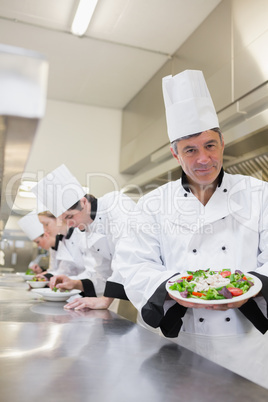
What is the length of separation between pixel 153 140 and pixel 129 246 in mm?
2389

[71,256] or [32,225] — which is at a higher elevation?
[32,225]

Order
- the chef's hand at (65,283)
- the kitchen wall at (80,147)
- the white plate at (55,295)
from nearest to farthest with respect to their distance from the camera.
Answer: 1. the white plate at (55,295)
2. the chef's hand at (65,283)
3. the kitchen wall at (80,147)

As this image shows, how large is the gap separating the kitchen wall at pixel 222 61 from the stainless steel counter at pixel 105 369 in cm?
165

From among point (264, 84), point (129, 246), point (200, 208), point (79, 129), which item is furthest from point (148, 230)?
point (79, 129)

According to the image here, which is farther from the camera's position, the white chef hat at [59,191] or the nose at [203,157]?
the white chef hat at [59,191]

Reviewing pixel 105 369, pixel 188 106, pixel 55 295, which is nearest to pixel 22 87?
pixel 105 369

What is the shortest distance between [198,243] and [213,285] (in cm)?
31

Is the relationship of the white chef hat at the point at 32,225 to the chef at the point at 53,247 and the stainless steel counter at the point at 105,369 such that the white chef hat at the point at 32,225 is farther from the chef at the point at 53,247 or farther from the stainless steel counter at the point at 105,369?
the stainless steel counter at the point at 105,369

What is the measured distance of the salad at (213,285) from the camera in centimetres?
99

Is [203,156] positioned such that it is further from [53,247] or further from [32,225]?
[32,225]

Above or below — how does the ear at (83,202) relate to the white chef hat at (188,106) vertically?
below

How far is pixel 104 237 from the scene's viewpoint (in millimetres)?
2074

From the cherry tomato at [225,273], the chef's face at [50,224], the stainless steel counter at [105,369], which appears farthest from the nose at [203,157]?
the chef's face at [50,224]

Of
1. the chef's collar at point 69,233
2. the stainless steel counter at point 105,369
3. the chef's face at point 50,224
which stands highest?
the chef's face at point 50,224
